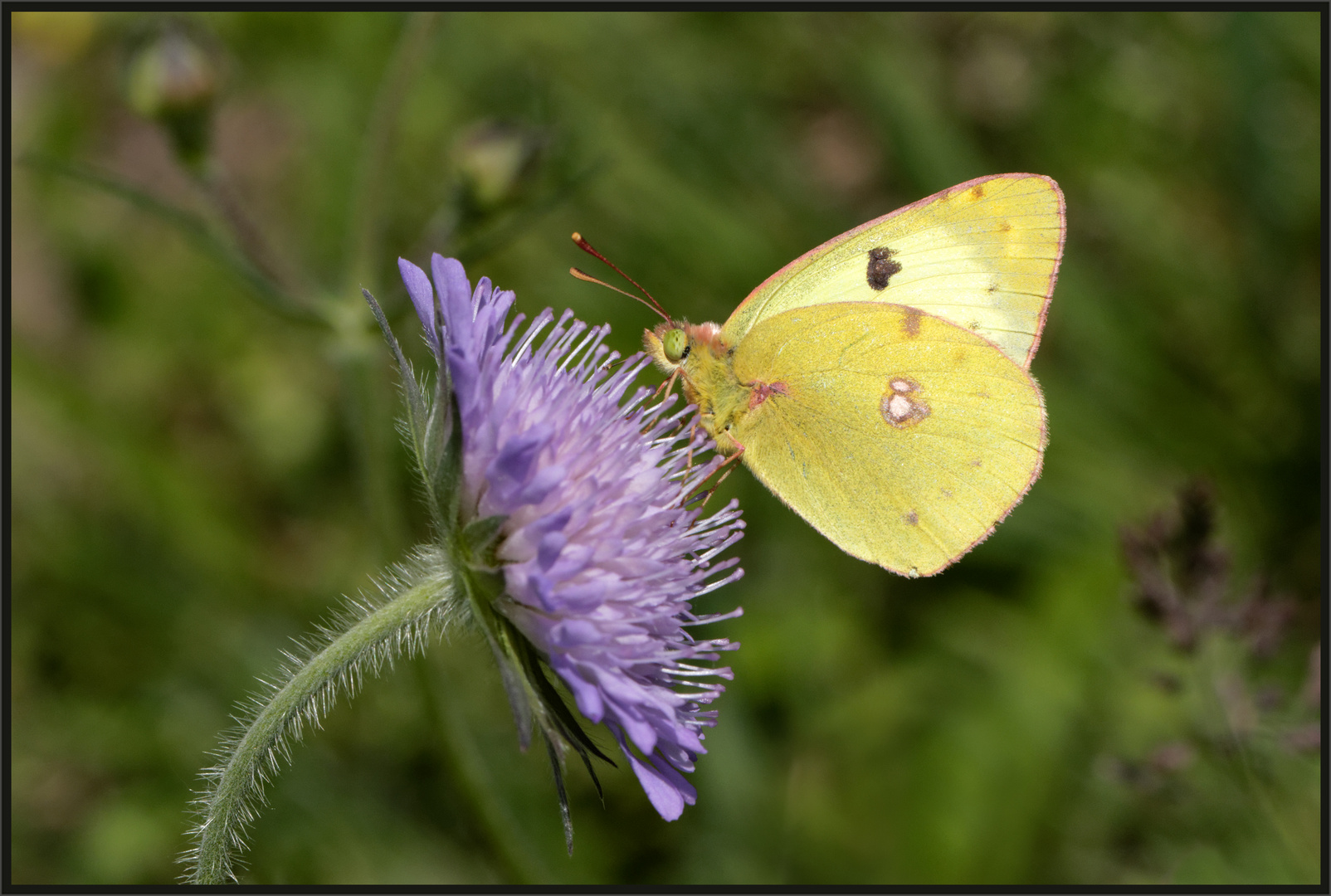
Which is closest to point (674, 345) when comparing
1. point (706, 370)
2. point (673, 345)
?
point (673, 345)

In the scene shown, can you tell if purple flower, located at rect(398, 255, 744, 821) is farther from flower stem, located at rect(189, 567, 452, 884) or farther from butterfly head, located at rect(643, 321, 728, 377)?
butterfly head, located at rect(643, 321, 728, 377)

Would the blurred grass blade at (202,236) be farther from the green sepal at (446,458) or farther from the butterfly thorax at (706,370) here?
the green sepal at (446,458)

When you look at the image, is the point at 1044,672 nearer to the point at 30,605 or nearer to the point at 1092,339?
the point at 1092,339

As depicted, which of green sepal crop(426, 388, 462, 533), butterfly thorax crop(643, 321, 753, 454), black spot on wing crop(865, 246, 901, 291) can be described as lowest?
butterfly thorax crop(643, 321, 753, 454)

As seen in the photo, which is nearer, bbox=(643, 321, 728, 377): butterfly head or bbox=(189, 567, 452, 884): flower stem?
bbox=(189, 567, 452, 884): flower stem

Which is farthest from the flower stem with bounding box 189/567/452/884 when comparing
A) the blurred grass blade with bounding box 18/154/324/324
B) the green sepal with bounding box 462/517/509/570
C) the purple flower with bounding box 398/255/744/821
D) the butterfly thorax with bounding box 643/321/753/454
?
the blurred grass blade with bounding box 18/154/324/324

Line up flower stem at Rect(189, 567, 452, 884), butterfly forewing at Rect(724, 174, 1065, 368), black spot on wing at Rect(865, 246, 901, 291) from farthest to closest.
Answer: black spot on wing at Rect(865, 246, 901, 291), butterfly forewing at Rect(724, 174, 1065, 368), flower stem at Rect(189, 567, 452, 884)

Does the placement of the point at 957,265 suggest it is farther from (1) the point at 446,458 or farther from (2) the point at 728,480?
(2) the point at 728,480
